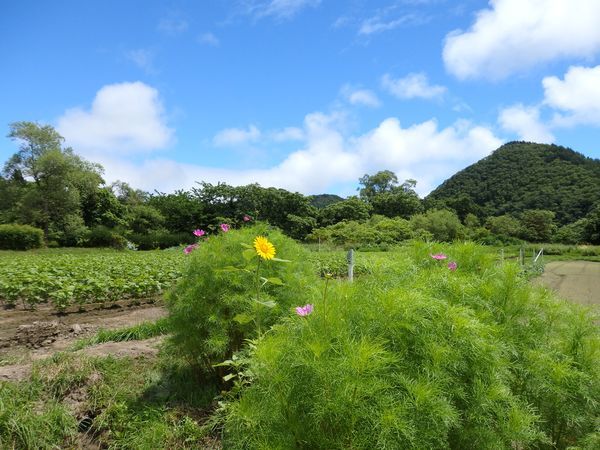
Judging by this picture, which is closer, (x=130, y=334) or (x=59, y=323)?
(x=130, y=334)

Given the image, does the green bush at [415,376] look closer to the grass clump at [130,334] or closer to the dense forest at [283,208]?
the grass clump at [130,334]

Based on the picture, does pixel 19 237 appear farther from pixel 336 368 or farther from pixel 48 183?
pixel 336 368

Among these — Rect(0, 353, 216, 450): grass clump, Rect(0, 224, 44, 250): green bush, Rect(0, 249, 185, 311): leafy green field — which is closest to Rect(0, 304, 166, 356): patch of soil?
Rect(0, 249, 185, 311): leafy green field

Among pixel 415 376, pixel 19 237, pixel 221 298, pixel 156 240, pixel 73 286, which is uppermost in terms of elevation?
pixel 19 237

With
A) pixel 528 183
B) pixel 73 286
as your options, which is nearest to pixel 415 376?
pixel 73 286

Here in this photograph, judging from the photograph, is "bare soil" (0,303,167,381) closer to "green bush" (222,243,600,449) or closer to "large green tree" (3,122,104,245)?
"green bush" (222,243,600,449)

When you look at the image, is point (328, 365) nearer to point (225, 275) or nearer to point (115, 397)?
point (225, 275)

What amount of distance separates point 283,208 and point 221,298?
4771 centimetres

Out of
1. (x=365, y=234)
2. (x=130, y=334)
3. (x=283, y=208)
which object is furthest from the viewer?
(x=283, y=208)

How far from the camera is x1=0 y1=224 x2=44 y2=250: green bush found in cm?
3027

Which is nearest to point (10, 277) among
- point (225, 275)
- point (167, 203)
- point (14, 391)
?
point (14, 391)

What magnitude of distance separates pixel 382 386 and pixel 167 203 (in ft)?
155

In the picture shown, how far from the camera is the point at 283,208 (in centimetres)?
5119

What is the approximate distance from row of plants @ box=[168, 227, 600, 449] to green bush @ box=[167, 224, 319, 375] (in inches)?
28.8
